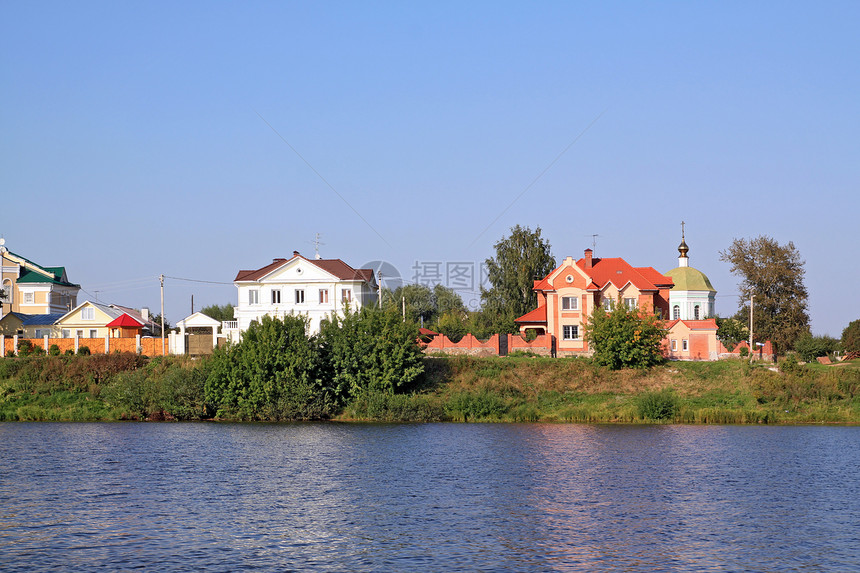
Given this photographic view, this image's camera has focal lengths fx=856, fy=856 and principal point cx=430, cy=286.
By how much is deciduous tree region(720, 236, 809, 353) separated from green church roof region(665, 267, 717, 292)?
3593 millimetres

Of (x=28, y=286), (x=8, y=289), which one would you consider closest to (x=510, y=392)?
(x=28, y=286)

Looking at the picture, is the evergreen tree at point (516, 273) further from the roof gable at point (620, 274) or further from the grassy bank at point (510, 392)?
the grassy bank at point (510, 392)

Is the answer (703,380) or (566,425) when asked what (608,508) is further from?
(703,380)

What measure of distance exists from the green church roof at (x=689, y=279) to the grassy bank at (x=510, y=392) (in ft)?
89.5

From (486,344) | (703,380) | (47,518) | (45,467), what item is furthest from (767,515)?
(486,344)

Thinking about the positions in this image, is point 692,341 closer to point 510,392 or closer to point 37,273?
point 510,392

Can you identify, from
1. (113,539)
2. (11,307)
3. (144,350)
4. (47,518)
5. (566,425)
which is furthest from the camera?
(11,307)

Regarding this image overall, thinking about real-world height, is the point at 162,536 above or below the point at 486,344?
below

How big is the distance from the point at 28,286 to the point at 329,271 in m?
39.2

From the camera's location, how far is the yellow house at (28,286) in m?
95.1

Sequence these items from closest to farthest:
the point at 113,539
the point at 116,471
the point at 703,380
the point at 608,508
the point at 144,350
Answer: the point at 113,539, the point at 608,508, the point at 116,471, the point at 703,380, the point at 144,350

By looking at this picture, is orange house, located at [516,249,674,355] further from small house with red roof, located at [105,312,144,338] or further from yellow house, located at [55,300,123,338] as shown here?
yellow house, located at [55,300,123,338]

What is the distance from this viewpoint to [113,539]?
24.2 m

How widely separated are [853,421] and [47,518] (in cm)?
4752
